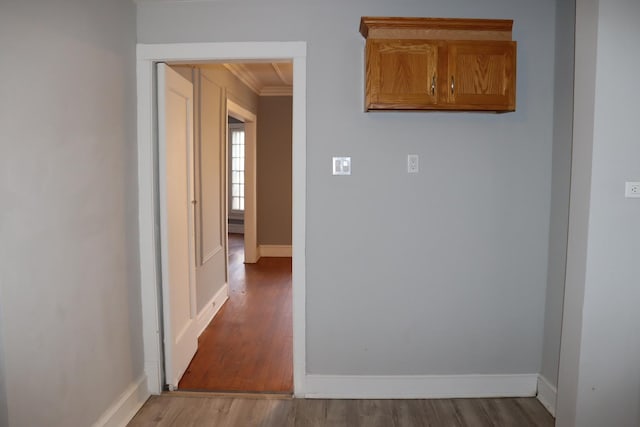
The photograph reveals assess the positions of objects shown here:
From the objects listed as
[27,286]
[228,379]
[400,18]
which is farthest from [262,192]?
[27,286]

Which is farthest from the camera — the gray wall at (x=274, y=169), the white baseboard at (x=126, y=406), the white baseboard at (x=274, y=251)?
the white baseboard at (x=274, y=251)

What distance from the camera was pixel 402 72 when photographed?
2.56 meters

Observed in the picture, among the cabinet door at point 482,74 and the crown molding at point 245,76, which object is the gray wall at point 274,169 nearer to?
the crown molding at point 245,76

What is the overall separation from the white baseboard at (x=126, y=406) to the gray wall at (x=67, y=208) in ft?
0.16

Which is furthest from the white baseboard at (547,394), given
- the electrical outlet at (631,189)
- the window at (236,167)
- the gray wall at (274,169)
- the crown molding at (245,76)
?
the window at (236,167)

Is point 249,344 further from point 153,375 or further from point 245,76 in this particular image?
point 245,76

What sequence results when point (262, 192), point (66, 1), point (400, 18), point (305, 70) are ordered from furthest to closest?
1. point (262, 192)
2. point (305, 70)
3. point (400, 18)
4. point (66, 1)

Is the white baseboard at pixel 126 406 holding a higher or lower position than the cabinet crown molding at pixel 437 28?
lower

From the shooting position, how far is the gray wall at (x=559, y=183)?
104 inches

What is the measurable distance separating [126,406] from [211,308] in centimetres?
178

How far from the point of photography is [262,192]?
Result: 24.2ft

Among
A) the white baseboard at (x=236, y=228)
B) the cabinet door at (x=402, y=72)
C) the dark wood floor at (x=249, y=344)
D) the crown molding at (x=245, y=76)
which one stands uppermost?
the crown molding at (x=245, y=76)

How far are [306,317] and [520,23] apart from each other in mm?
2124

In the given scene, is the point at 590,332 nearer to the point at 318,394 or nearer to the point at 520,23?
the point at 318,394
